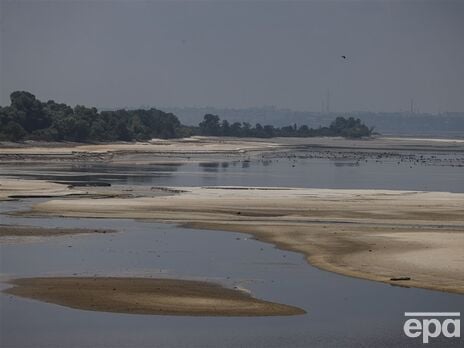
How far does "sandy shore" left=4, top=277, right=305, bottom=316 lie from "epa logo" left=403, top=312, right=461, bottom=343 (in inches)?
89.0

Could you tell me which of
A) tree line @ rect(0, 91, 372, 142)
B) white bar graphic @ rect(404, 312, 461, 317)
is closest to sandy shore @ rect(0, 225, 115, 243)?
white bar graphic @ rect(404, 312, 461, 317)

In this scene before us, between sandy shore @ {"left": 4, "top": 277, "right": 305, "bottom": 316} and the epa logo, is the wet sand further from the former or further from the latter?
the epa logo

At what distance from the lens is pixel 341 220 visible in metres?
38.2

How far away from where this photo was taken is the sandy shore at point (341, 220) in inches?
1065

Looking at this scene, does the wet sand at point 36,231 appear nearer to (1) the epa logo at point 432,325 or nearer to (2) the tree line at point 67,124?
(1) the epa logo at point 432,325

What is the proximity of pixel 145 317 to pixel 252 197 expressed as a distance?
26.1 m

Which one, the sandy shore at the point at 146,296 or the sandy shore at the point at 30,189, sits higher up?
the sandy shore at the point at 30,189

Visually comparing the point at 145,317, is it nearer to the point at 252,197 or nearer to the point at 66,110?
the point at 252,197

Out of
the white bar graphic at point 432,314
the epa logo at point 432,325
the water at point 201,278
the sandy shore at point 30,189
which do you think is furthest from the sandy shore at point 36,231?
the epa logo at point 432,325

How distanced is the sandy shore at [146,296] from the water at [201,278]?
47cm

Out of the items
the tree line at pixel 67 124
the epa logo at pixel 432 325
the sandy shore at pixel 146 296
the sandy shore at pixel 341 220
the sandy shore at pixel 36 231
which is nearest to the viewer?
the epa logo at pixel 432 325

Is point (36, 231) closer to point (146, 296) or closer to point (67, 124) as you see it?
point (146, 296)

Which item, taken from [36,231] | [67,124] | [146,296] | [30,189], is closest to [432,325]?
[146,296]

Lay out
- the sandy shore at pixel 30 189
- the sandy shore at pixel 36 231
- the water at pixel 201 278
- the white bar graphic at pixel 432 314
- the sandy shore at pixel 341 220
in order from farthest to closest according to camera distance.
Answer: the sandy shore at pixel 30 189
the sandy shore at pixel 36 231
the sandy shore at pixel 341 220
the white bar graphic at pixel 432 314
the water at pixel 201 278
